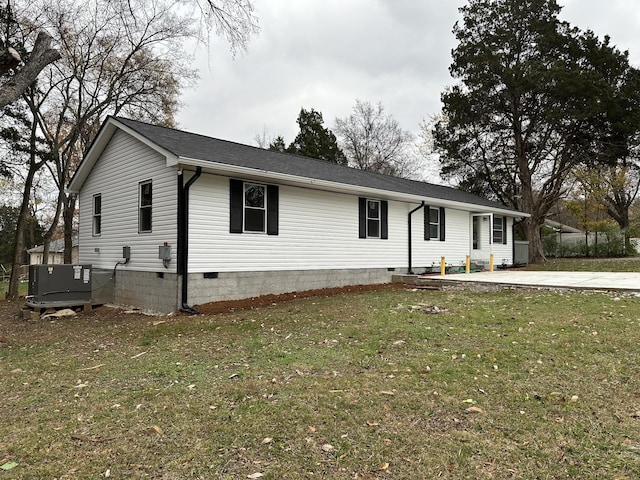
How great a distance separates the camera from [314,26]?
28.2 ft

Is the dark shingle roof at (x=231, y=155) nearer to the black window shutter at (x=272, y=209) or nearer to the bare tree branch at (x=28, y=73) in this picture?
the black window shutter at (x=272, y=209)

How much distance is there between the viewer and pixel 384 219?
12.5 metres

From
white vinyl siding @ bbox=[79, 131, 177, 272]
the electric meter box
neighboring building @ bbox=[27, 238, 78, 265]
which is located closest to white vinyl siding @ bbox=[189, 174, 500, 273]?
white vinyl siding @ bbox=[79, 131, 177, 272]

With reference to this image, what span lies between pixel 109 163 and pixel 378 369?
9.81m

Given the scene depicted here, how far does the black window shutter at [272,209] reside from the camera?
9.61 metres

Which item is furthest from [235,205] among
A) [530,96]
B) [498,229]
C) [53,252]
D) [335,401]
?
[53,252]

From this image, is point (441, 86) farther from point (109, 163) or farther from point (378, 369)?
point (378, 369)

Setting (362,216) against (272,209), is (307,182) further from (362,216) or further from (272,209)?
(362,216)

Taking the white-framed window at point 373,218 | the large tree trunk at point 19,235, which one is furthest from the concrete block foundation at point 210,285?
the large tree trunk at point 19,235

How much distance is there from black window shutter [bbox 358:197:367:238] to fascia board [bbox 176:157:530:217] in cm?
25

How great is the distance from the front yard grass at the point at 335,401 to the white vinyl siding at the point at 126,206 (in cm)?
297

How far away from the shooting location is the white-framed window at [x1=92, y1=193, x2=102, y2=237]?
11.3 meters

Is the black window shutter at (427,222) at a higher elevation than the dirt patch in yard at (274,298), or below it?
higher

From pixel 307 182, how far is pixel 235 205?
6.00 feet
